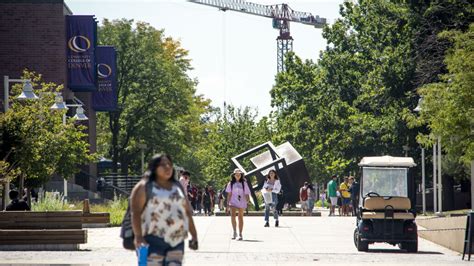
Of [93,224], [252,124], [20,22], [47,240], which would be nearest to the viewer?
[47,240]

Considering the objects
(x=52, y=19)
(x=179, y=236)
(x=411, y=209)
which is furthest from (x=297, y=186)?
(x=179, y=236)

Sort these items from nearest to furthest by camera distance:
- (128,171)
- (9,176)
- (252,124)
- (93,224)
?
1. (9,176)
2. (93,224)
3. (128,171)
4. (252,124)

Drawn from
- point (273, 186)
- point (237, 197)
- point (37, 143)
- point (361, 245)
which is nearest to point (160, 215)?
point (361, 245)

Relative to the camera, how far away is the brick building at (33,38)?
58.8 metres

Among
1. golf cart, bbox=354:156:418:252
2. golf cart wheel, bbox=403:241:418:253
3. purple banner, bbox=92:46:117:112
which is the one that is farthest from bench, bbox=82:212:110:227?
purple banner, bbox=92:46:117:112

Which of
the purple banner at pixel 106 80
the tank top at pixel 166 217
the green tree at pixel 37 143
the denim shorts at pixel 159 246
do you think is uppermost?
the purple banner at pixel 106 80

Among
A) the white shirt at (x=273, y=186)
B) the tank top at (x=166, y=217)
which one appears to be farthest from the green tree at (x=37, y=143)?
the tank top at (x=166, y=217)

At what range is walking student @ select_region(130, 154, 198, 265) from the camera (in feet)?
38.1

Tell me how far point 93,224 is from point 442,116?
1064 cm

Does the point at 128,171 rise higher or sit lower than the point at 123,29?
lower

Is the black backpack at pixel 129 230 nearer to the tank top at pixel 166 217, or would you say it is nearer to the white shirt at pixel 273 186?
the tank top at pixel 166 217

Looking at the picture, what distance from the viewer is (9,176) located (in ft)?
94.0

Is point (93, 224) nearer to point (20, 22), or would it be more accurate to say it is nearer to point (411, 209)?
point (411, 209)

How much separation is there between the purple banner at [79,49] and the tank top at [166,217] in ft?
163
